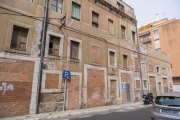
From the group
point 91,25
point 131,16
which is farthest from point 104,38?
point 131,16

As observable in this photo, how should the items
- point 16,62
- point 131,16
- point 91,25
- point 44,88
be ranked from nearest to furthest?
point 16,62, point 44,88, point 91,25, point 131,16

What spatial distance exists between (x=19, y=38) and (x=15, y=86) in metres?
3.22

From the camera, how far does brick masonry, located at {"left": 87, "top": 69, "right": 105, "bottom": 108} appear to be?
10.9 metres

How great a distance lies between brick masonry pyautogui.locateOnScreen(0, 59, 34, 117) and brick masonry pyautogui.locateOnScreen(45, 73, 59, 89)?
1111mm

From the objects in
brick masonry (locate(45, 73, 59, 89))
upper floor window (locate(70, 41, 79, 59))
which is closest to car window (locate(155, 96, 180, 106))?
brick masonry (locate(45, 73, 59, 89))

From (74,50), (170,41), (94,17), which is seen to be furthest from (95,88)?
(170,41)

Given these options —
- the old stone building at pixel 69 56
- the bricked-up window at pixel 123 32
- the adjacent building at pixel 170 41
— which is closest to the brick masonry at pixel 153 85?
the old stone building at pixel 69 56

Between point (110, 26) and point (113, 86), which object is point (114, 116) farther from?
point (110, 26)

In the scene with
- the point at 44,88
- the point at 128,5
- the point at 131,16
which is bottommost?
the point at 44,88

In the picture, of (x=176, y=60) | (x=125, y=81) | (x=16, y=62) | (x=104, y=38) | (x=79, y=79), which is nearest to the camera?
(x=16, y=62)

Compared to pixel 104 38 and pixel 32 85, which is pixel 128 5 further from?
pixel 32 85

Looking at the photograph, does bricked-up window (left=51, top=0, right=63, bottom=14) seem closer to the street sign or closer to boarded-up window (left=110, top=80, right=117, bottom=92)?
the street sign

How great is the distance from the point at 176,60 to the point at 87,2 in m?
29.7

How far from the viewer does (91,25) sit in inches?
490
